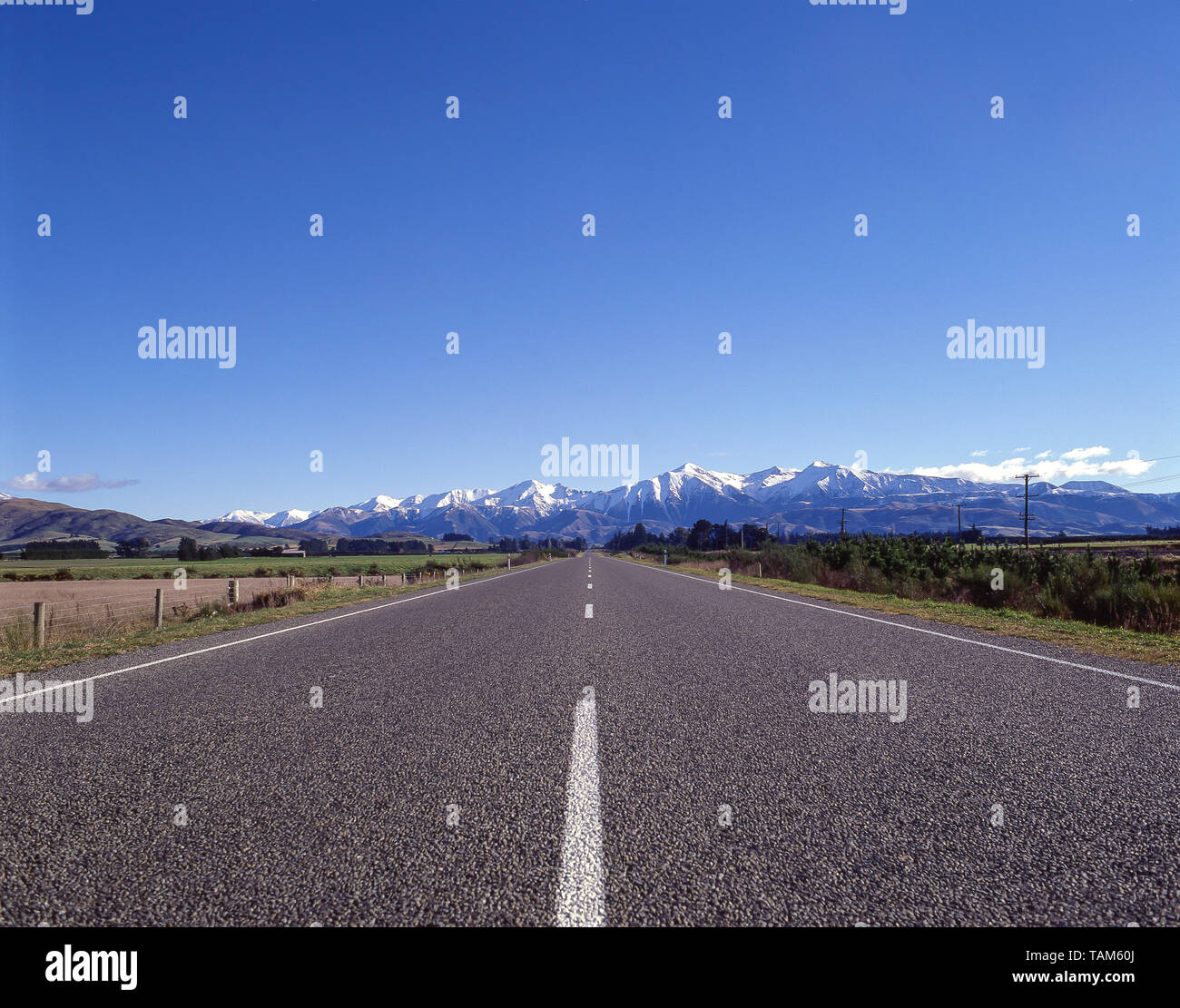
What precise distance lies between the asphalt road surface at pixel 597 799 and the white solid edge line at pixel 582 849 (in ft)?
0.05

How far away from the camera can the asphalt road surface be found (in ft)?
8.38

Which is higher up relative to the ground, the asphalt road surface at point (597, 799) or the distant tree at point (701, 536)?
the asphalt road surface at point (597, 799)

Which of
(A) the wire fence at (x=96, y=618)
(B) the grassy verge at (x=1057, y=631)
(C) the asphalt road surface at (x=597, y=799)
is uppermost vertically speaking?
(C) the asphalt road surface at (x=597, y=799)

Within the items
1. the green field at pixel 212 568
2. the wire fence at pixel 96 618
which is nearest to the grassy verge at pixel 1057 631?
the wire fence at pixel 96 618

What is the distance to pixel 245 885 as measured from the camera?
2.65 metres

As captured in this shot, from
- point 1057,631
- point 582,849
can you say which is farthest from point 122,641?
Answer: point 1057,631

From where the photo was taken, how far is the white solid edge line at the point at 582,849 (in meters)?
2.44

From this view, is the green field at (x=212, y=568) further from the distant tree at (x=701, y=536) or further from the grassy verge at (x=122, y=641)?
the distant tree at (x=701, y=536)

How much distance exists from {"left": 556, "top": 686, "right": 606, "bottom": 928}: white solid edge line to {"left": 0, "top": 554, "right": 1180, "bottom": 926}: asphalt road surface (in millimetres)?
16

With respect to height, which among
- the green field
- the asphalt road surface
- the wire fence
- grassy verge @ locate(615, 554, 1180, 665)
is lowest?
the green field

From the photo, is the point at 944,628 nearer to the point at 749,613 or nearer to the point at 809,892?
the point at 749,613

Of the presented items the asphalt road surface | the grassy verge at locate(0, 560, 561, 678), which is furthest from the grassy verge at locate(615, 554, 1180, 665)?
the grassy verge at locate(0, 560, 561, 678)

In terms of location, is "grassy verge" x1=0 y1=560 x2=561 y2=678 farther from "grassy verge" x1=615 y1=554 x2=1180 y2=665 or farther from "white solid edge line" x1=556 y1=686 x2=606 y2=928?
"grassy verge" x1=615 y1=554 x2=1180 y2=665
